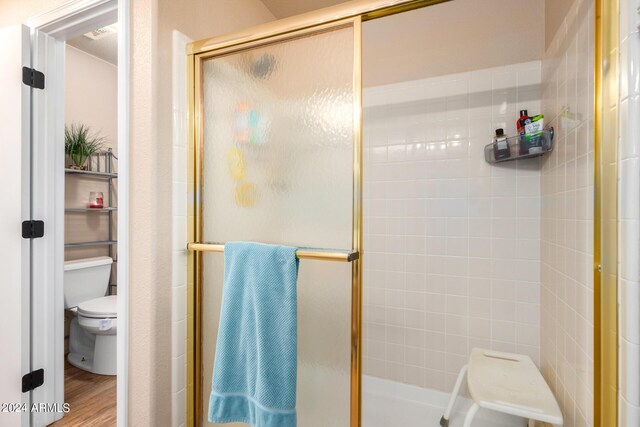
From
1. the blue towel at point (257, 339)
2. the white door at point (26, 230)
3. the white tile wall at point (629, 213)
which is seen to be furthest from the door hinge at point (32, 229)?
the white tile wall at point (629, 213)

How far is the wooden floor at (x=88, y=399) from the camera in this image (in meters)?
1.64

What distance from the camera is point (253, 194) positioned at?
1126 millimetres

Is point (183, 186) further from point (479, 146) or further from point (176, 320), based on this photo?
point (479, 146)

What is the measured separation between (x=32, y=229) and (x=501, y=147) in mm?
2291

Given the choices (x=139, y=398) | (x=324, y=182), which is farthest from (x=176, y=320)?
(x=324, y=182)

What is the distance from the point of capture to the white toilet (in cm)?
200

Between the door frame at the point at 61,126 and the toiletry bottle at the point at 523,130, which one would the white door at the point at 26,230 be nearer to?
the door frame at the point at 61,126

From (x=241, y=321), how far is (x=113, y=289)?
2264mm

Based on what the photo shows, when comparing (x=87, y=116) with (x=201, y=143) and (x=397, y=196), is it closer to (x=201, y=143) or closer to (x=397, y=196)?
(x=201, y=143)

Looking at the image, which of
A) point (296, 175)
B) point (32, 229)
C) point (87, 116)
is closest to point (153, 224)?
point (296, 175)

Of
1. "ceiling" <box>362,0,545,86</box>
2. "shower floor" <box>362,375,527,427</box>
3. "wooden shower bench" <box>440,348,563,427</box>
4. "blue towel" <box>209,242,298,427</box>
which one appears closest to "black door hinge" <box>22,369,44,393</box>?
"blue towel" <box>209,242,298,427</box>

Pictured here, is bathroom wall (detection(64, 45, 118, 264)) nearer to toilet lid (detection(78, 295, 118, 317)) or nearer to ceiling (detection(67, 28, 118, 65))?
ceiling (detection(67, 28, 118, 65))

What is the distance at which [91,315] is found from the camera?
2.00 meters

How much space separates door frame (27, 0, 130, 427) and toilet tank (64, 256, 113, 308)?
2.49ft
